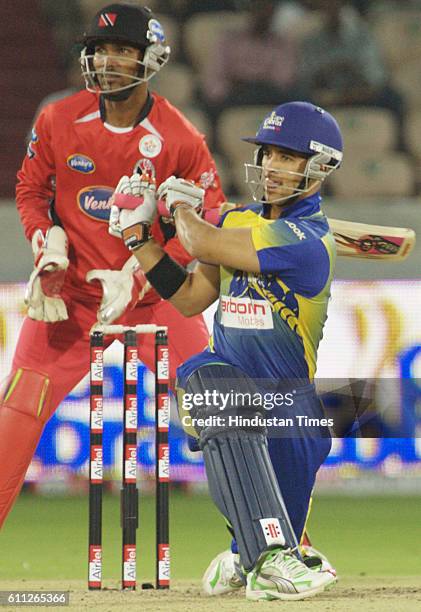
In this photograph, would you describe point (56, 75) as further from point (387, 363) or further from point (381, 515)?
point (381, 515)

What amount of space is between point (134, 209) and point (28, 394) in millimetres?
965

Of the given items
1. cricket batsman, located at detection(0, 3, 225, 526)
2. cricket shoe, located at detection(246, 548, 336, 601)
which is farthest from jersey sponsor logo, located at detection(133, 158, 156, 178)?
cricket shoe, located at detection(246, 548, 336, 601)

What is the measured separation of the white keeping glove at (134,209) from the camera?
4.24m

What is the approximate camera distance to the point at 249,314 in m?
4.20

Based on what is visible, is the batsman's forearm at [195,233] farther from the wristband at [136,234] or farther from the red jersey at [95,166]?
the red jersey at [95,166]

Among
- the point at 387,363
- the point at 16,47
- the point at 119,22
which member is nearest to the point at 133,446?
the point at 119,22

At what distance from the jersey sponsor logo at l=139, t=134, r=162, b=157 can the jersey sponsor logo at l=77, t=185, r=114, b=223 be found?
0.62 ft

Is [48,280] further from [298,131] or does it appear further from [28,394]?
[298,131]

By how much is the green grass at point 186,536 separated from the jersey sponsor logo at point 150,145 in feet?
5.14

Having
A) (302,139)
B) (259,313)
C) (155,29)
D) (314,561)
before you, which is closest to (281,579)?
(314,561)

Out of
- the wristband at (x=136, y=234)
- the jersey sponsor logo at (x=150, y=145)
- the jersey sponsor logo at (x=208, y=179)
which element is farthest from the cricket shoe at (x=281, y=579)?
the jersey sponsor logo at (x=150, y=145)

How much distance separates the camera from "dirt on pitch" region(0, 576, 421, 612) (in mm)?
3775

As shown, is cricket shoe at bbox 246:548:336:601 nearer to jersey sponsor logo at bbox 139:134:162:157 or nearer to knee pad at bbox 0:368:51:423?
knee pad at bbox 0:368:51:423

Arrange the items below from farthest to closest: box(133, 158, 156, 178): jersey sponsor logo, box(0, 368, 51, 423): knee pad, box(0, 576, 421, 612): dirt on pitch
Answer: box(133, 158, 156, 178): jersey sponsor logo → box(0, 368, 51, 423): knee pad → box(0, 576, 421, 612): dirt on pitch
